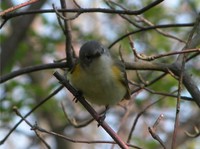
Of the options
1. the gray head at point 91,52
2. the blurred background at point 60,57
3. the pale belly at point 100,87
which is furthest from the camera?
the blurred background at point 60,57

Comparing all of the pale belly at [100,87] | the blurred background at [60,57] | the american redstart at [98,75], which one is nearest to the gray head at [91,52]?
the american redstart at [98,75]

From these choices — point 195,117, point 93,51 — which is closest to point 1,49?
point 195,117

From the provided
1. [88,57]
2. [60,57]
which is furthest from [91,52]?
[60,57]

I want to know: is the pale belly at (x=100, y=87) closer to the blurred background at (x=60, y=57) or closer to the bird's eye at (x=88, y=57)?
the bird's eye at (x=88, y=57)

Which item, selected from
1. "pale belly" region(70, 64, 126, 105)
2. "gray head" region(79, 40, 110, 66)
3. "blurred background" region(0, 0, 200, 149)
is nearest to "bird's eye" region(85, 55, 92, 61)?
"gray head" region(79, 40, 110, 66)

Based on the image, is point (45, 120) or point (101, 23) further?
point (101, 23)

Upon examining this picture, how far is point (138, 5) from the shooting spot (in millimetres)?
6684

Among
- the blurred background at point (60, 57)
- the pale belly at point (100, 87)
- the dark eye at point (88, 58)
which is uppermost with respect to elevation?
the blurred background at point (60, 57)

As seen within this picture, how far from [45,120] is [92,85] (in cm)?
453

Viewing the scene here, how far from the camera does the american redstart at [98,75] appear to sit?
3158mm

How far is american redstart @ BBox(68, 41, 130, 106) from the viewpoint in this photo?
10.4ft

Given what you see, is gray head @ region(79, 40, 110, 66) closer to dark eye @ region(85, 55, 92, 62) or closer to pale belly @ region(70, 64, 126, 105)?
dark eye @ region(85, 55, 92, 62)

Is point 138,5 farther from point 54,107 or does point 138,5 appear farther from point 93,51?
point 93,51

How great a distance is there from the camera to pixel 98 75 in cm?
326
